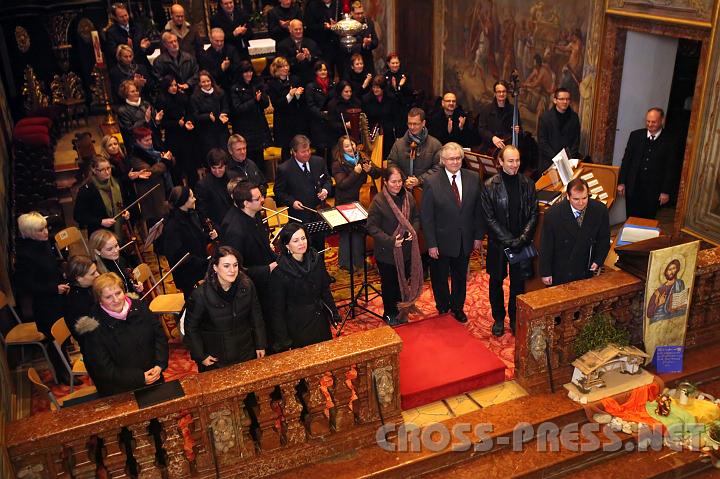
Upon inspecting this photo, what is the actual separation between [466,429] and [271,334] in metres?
1.78

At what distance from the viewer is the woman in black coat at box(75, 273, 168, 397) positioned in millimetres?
5191

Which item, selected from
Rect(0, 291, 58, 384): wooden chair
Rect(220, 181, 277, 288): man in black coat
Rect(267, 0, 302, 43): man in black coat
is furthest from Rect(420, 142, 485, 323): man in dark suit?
Rect(267, 0, 302, 43): man in black coat

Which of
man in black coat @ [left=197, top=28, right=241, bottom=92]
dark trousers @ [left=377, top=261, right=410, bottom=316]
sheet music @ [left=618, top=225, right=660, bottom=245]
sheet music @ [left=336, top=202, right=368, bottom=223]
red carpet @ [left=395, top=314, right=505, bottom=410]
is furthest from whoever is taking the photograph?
man in black coat @ [left=197, top=28, right=241, bottom=92]

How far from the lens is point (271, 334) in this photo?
6.20 meters

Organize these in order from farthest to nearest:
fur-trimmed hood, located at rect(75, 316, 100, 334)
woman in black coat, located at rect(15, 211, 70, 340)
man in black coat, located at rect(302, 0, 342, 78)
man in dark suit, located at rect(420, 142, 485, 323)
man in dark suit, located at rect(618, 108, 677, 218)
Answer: man in black coat, located at rect(302, 0, 342, 78) < man in dark suit, located at rect(618, 108, 677, 218) < man in dark suit, located at rect(420, 142, 485, 323) < woman in black coat, located at rect(15, 211, 70, 340) < fur-trimmed hood, located at rect(75, 316, 100, 334)

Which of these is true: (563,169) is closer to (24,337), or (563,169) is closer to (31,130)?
(24,337)

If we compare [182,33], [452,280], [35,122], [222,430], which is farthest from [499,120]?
[35,122]

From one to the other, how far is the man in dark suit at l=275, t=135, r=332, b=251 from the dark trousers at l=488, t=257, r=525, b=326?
201 cm

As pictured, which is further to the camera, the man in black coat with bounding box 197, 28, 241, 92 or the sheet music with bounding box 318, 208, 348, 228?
the man in black coat with bounding box 197, 28, 241, 92

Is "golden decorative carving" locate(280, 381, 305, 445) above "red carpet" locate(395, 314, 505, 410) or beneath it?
above

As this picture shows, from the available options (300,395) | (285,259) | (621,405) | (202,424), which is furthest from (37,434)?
(621,405)

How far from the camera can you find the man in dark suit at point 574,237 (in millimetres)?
6652

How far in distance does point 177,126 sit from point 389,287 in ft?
14.2

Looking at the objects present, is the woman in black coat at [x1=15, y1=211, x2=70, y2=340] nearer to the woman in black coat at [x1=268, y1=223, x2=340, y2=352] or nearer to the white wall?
the woman in black coat at [x1=268, y1=223, x2=340, y2=352]
